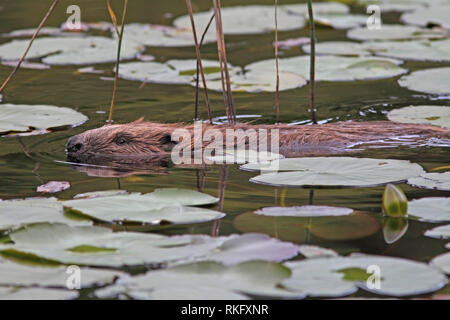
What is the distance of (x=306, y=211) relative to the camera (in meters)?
3.92

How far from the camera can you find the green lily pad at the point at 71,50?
27.6 feet

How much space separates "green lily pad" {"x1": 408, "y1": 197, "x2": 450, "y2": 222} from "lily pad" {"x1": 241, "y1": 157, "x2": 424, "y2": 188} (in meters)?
0.41

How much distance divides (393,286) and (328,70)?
15.6ft

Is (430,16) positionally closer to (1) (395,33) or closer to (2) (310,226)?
(1) (395,33)

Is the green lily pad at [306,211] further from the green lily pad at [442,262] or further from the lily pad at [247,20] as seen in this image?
the lily pad at [247,20]

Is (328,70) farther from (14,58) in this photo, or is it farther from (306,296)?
(306,296)

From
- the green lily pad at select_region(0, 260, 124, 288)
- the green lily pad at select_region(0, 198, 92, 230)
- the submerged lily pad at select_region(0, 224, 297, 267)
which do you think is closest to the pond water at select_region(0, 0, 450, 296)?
the submerged lily pad at select_region(0, 224, 297, 267)

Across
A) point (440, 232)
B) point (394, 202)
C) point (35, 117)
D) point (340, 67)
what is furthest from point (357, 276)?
point (340, 67)

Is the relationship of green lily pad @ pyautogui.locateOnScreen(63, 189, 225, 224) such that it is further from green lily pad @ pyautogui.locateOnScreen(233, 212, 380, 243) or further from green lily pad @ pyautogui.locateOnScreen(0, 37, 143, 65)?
green lily pad @ pyautogui.locateOnScreen(0, 37, 143, 65)

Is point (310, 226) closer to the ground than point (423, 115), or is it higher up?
closer to the ground

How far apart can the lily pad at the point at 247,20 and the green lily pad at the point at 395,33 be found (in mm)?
993

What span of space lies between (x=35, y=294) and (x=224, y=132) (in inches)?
116

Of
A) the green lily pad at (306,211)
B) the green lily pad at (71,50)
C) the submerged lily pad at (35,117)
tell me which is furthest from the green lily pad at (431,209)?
the green lily pad at (71,50)

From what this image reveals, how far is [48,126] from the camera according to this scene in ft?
20.0
